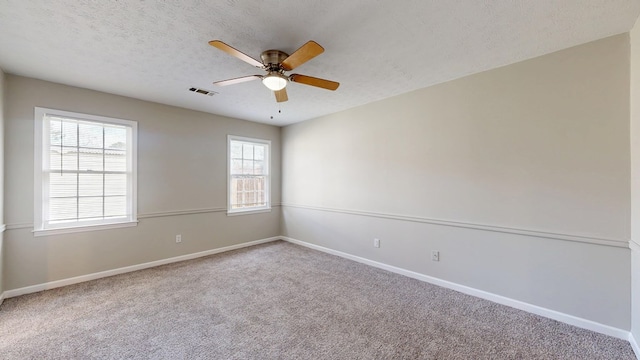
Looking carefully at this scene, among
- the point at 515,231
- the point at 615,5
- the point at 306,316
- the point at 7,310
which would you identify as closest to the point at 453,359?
the point at 306,316

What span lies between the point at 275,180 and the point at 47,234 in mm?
3444

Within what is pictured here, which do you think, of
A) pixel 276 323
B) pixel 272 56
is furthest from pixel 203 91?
pixel 276 323

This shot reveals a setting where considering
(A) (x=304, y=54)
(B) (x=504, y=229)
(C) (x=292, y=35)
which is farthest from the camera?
(B) (x=504, y=229)

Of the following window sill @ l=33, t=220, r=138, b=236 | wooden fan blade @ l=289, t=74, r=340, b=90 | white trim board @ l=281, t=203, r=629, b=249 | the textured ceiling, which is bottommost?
window sill @ l=33, t=220, r=138, b=236

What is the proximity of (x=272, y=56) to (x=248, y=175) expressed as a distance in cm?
319

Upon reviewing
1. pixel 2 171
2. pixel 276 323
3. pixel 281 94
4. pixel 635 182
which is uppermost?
pixel 281 94

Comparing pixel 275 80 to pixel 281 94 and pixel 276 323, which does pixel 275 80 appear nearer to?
pixel 281 94

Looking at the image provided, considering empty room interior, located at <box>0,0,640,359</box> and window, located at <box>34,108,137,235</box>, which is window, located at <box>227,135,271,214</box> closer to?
empty room interior, located at <box>0,0,640,359</box>

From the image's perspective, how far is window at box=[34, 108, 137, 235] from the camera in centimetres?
308

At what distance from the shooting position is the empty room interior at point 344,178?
6.51 ft

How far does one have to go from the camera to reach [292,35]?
2.08m

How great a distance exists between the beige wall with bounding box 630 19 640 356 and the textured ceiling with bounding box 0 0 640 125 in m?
0.27

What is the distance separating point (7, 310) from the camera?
2580mm

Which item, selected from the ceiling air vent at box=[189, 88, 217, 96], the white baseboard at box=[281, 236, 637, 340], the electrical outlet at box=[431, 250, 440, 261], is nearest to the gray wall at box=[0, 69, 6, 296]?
the ceiling air vent at box=[189, 88, 217, 96]
